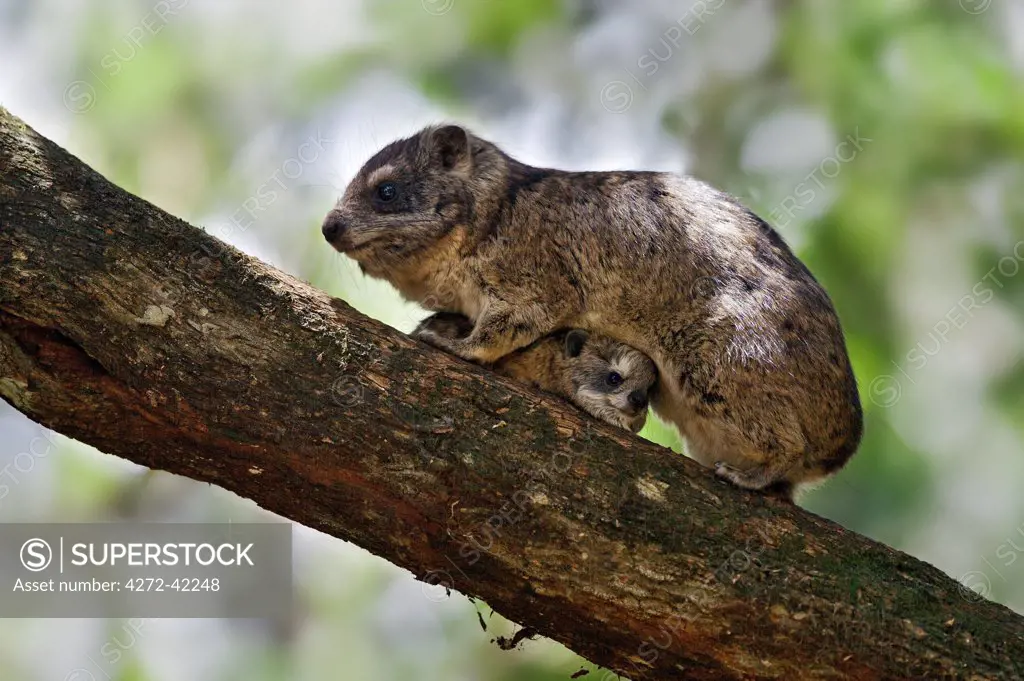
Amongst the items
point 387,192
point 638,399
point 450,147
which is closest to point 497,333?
point 638,399

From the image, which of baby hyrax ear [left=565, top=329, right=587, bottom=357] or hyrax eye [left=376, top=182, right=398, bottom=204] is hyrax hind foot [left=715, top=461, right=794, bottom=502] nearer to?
baby hyrax ear [left=565, top=329, right=587, bottom=357]

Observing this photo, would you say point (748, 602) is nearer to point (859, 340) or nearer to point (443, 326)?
point (443, 326)

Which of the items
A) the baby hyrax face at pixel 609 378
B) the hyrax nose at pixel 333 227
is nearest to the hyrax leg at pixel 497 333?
the baby hyrax face at pixel 609 378

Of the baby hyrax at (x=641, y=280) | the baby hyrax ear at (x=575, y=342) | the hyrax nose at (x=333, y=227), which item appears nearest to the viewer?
the baby hyrax at (x=641, y=280)

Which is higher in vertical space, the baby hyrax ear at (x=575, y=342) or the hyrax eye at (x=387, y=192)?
the hyrax eye at (x=387, y=192)

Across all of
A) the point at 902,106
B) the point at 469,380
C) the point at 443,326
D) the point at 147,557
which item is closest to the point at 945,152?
the point at 902,106

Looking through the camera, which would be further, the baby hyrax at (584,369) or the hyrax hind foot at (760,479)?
the baby hyrax at (584,369)

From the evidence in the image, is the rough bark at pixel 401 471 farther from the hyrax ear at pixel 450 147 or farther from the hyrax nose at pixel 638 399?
the hyrax ear at pixel 450 147

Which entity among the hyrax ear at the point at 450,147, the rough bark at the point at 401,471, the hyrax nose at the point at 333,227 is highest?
the hyrax ear at the point at 450,147
